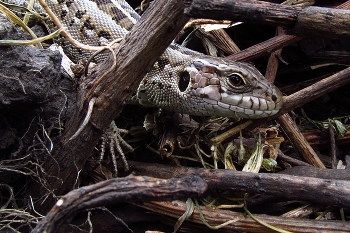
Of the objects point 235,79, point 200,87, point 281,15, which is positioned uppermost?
point 281,15

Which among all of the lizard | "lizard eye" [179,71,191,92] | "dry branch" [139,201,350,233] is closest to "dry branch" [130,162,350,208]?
"dry branch" [139,201,350,233]

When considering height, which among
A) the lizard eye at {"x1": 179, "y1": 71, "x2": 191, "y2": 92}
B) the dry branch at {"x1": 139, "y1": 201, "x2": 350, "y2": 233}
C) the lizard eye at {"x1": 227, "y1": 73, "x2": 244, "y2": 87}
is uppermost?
the lizard eye at {"x1": 227, "y1": 73, "x2": 244, "y2": 87}

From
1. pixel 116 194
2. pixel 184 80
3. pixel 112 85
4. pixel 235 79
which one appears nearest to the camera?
pixel 116 194

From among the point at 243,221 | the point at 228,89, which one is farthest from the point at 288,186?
the point at 228,89

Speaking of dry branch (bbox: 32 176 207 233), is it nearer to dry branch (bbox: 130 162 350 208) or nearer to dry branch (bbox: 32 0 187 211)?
dry branch (bbox: 32 0 187 211)

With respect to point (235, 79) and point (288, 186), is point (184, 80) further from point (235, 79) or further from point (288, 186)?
point (288, 186)

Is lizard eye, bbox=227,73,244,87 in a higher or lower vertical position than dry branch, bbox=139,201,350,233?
higher

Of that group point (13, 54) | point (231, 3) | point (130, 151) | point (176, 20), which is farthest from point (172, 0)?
point (130, 151)
